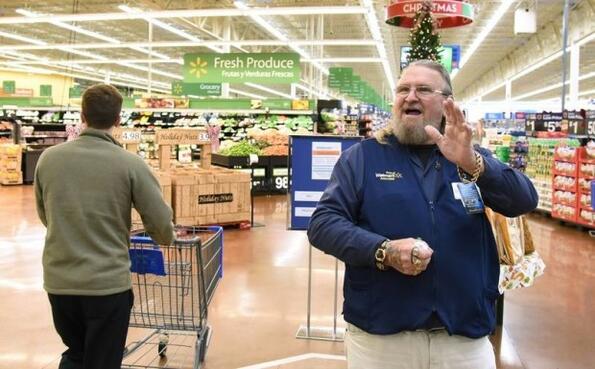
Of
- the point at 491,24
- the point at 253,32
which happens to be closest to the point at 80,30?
the point at 253,32

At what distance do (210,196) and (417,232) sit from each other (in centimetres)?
742

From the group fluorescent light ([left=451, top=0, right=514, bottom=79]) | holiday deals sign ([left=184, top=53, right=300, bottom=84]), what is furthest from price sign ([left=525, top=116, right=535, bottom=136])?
holiday deals sign ([left=184, top=53, right=300, bottom=84])

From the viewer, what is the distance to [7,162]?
613 inches

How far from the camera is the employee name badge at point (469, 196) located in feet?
5.63

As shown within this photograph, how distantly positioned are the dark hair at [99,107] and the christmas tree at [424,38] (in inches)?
140

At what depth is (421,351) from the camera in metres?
1.74

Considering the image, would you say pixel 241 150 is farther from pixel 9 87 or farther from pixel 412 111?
pixel 9 87

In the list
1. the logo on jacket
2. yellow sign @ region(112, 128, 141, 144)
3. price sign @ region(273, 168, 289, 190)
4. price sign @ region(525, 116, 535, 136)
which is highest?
price sign @ region(525, 116, 535, 136)

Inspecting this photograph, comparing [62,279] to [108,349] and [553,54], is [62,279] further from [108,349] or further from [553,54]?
[553,54]

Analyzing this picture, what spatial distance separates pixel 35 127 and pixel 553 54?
18069mm

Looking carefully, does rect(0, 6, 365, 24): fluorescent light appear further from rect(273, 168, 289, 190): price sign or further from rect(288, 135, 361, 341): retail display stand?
rect(288, 135, 361, 341): retail display stand

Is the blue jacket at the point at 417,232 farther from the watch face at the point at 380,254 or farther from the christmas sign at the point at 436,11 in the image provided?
the christmas sign at the point at 436,11

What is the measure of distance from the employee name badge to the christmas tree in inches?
148

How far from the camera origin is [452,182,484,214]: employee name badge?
1717mm
